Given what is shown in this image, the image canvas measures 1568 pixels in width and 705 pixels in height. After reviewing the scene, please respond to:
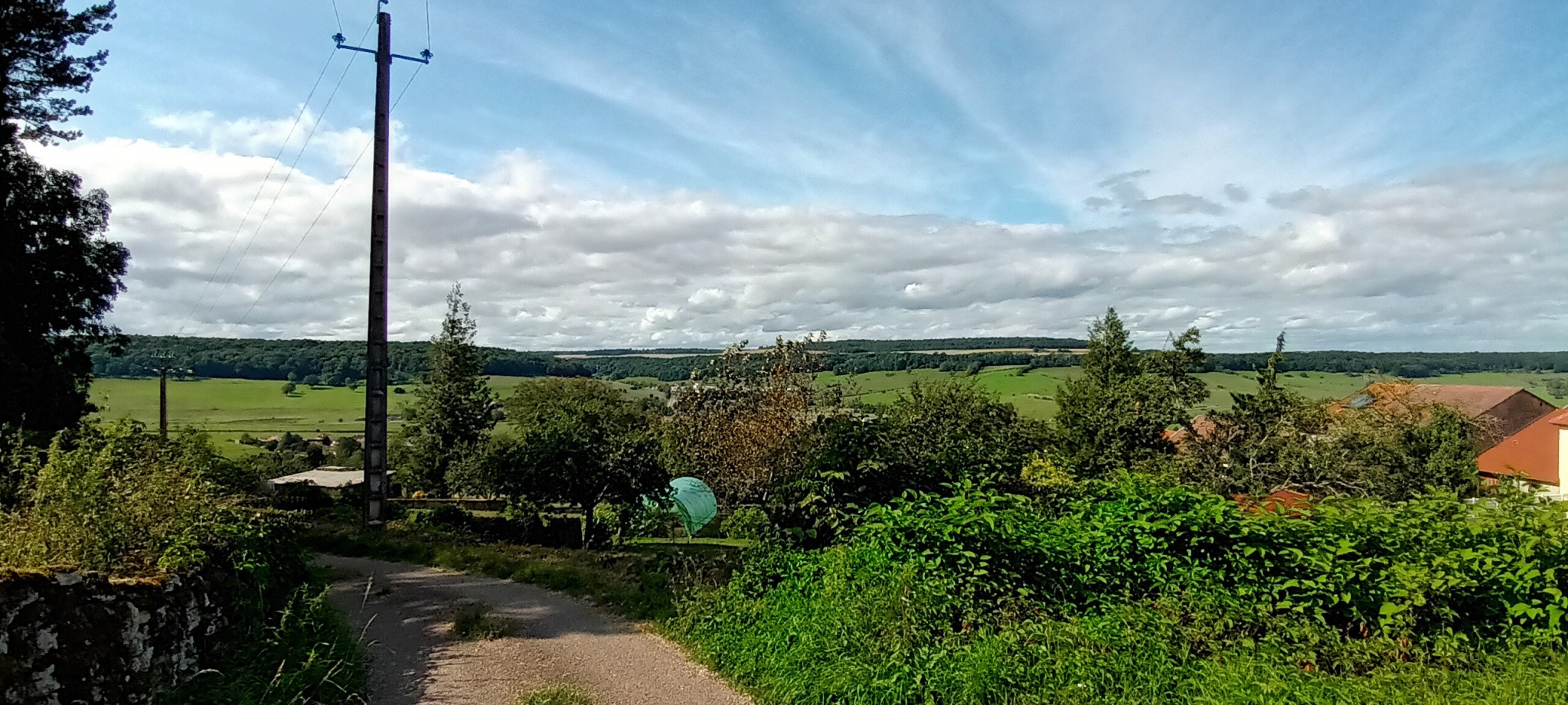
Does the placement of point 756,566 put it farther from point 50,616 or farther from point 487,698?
point 50,616

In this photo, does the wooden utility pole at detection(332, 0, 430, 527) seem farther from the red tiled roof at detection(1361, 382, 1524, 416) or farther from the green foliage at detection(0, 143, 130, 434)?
the red tiled roof at detection(1361, 382, 1524, 416)

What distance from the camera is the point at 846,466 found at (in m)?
8.95

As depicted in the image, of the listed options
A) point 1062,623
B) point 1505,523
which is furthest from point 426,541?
point 1505,523

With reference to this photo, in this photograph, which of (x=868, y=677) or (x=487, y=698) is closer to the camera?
(x=868, y=677)

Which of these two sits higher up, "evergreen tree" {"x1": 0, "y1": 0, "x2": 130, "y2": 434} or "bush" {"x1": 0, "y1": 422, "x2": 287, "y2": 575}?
"evergreen tree" {"x1": 0, "y1": 0, "x2": 130, "y2": 434}

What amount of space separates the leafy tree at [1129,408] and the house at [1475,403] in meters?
7.87

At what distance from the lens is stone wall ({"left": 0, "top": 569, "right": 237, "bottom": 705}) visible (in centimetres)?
432

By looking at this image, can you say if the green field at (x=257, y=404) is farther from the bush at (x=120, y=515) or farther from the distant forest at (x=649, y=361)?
the bush at (x=120, y=515)

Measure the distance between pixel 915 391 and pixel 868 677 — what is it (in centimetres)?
3312

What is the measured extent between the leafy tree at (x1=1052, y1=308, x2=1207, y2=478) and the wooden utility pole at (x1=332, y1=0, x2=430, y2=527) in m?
21.4

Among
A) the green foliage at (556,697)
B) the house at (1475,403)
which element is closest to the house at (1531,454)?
the house at (1475,403)

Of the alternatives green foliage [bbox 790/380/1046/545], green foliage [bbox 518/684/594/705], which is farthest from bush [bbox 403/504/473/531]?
green foliage [bbox 518/684/594/705]

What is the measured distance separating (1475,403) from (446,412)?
6553 cm

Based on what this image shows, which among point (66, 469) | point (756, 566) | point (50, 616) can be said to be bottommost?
point (756, 566)
